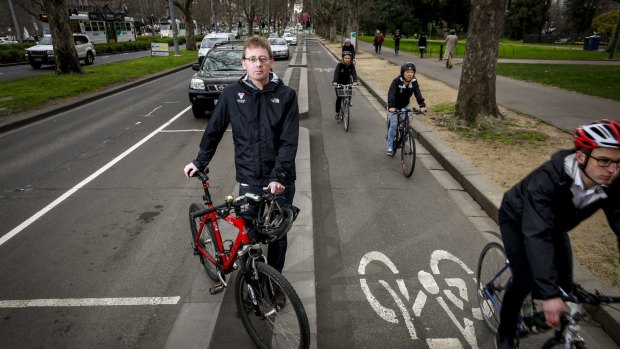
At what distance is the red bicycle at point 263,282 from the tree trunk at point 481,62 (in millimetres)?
7759

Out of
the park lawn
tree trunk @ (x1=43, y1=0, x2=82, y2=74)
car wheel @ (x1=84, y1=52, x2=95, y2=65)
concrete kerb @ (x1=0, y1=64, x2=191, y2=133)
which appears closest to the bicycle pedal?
concrete kerb @ (x1=0, y1=64, x2=191, y2=133)

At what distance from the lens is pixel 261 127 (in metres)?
2.82

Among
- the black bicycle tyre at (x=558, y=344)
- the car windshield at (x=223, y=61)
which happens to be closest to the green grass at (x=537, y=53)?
the car windshield at (x=223, y=61)

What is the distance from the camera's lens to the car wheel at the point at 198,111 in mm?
10469

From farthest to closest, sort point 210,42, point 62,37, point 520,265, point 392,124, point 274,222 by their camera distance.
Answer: point 210,42, point 62,37, point 392,124, point 274,222, point 520,265

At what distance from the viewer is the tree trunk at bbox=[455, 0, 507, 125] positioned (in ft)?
28.1

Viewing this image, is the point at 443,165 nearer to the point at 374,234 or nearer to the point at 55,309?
the point at 374,234

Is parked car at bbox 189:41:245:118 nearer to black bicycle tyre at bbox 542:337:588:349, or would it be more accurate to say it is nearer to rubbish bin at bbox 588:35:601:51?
black bicycle tyre at bbox 542:337:588:349

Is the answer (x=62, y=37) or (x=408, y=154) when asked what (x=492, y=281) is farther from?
(x=62, y=37)

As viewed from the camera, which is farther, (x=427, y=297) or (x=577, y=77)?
(x=577, y=77)

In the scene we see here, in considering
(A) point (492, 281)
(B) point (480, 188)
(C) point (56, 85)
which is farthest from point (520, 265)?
(C) point (56, 85)

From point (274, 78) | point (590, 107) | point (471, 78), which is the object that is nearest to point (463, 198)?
point (274, 78)

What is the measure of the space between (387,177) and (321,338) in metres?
3.90

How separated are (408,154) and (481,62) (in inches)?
159
